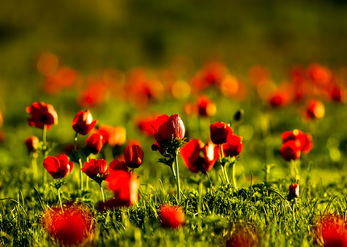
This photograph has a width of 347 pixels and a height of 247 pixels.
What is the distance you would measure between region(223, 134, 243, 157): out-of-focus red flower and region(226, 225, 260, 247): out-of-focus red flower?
0.46 m

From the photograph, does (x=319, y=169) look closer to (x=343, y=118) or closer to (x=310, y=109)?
(x=310, y=109)

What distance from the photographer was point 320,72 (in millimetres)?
5094

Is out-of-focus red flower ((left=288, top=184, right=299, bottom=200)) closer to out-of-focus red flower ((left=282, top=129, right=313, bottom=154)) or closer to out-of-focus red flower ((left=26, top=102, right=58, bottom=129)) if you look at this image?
out-of-focus red flower ((left=282, top=129, right=313, bottom=154))

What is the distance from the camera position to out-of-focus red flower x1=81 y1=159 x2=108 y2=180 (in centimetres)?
205

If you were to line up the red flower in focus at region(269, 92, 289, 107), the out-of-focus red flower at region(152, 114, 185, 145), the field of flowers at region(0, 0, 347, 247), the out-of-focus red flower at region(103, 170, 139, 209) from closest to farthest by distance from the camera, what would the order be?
the out-of-focus red flower at region(103, 170, 139, 209)
the field of flowers at region(0, 0, 347, 247)
the out-of-focus red flower at region(152, 114, 185, 145)
the red flower in focus at region(269, 92, 289, 107)

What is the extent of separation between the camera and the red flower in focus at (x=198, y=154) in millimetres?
2047

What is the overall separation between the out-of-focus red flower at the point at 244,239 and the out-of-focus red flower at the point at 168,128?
0.47 meters

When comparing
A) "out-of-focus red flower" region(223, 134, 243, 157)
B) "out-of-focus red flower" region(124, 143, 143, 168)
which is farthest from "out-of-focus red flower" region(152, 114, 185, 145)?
"out-of-focus red flower" region(223, 134, 243, 157)

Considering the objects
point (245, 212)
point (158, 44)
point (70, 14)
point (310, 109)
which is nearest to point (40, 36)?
point (70, 14)

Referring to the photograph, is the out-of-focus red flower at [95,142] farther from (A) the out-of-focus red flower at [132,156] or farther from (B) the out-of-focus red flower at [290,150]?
(B) the out-of-focus red flower at [290,150]

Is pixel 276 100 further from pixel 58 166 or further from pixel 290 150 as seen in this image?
pixel 58 166

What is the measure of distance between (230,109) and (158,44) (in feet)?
34.1

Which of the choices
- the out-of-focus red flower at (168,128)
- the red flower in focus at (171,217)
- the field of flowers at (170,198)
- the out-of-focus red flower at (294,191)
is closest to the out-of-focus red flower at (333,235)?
the field of flowers at (170,198)

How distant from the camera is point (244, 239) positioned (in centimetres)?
167
